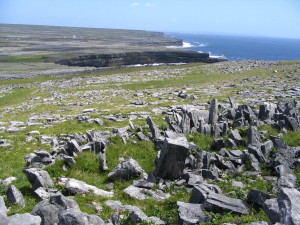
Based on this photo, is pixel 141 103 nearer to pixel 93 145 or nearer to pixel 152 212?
pixel 93 145

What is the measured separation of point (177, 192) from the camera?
11.2 m

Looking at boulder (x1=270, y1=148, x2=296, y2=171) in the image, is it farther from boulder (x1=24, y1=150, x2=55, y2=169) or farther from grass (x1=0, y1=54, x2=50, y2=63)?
grass (x1=0, y1=54, x2=50, y2=63)

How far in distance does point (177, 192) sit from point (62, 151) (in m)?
7.80

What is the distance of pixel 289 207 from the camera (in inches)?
275

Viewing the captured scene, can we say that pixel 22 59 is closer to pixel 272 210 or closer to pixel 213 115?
pixel 213 115

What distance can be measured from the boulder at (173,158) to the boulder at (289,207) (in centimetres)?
506

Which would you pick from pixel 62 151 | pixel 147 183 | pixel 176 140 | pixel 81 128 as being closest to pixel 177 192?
pixel 147 183

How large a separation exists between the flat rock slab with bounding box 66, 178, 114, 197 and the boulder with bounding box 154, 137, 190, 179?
258 centimetres

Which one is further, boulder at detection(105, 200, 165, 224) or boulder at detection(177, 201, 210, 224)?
→ boulder at detection(105, 200, 165, 224)

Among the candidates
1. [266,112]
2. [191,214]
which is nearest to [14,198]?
[191,214]

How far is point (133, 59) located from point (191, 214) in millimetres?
134410

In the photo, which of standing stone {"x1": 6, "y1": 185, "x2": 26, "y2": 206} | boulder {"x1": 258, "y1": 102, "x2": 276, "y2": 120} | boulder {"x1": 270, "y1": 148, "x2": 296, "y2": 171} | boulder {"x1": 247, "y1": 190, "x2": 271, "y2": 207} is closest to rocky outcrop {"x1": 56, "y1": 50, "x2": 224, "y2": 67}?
boulder {"x1": 258, "y1": 102, "x2": 276, "y2": 120}

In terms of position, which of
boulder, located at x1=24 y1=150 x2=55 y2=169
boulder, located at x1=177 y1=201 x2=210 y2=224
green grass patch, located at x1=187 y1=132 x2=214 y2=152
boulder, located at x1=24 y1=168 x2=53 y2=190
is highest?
boulder, located at x1=177 y1=201 x2=210 y2=224

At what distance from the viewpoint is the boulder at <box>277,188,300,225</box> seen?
664cm
